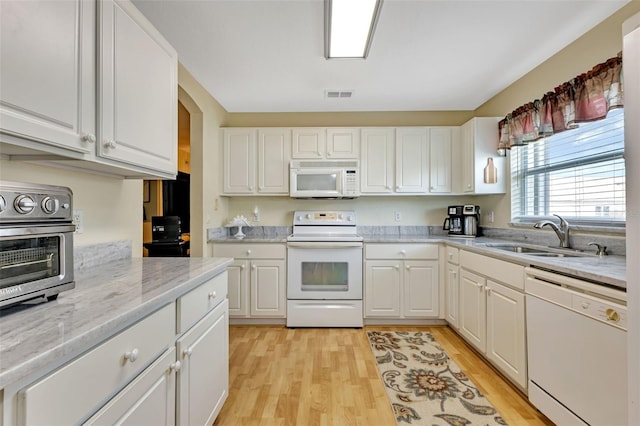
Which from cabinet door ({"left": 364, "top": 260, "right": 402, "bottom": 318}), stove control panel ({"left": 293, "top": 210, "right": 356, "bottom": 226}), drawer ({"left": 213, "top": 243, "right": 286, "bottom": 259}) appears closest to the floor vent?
stove control panel ({"left": 293, "top": 210, "right": 356, "bottom": 226})

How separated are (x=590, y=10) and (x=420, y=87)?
1297mm

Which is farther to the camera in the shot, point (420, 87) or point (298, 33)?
point (420, 87)

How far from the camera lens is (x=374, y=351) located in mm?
2531

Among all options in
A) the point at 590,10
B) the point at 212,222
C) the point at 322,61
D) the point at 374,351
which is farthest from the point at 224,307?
the point at 590,10

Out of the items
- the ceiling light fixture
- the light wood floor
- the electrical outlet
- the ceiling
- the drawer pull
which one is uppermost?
the ceiling

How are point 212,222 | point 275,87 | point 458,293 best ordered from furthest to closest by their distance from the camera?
point 212,222 < point 275,87 < point 458,293

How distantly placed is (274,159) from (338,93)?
40.2 inches

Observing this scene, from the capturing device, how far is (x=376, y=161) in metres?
3.40

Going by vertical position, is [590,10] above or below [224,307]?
above

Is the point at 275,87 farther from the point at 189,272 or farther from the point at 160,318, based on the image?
the point at 160,318

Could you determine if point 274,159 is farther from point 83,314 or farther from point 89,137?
point 83,314

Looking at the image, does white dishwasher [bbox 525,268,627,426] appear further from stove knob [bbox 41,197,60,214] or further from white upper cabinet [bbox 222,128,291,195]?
white upper cabinet [bbox 222,128,291,195]

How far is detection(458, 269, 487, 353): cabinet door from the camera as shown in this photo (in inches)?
90.7

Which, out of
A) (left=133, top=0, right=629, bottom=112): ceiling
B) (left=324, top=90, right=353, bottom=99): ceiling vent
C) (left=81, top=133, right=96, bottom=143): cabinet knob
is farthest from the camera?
(left=324, top=90, right=353, bottom=99): ceiling vent
